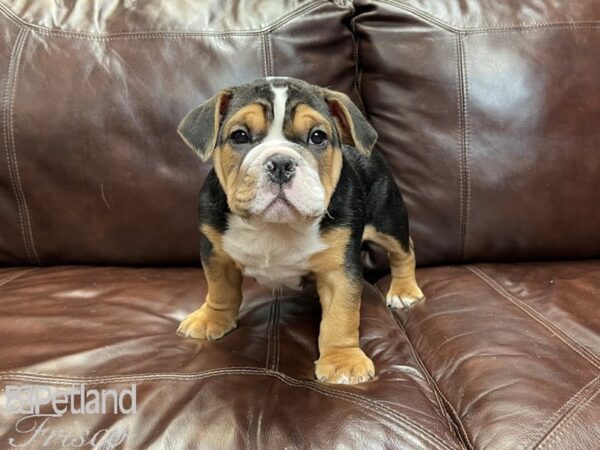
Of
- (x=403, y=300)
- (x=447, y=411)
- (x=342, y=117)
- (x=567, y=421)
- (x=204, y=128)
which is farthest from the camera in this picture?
(x=403, y=300)

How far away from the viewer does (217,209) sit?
144 cm

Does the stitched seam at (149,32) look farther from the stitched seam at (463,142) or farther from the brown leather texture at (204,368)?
the brown leather texture at (204,368)

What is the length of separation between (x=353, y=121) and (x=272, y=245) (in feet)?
1.11

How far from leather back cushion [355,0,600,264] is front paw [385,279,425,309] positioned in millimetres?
249

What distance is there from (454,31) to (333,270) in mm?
914

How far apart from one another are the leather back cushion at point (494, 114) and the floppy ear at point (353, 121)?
1.73ft

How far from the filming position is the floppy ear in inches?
54.4

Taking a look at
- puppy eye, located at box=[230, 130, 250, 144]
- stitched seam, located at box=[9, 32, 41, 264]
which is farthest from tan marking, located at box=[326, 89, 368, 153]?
stitched seam, located at box=[9, 32, 41, 264]

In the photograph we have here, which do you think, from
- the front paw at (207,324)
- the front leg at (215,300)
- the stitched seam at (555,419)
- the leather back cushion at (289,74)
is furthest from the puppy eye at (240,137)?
the stitched seam at (555,419)

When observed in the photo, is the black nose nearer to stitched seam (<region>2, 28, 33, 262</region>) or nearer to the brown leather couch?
the brown leather couch

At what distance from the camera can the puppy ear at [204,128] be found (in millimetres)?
1323

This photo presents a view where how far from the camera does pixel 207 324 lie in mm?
1480

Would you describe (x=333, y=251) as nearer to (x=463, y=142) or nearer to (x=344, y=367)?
(x=344, y=367)

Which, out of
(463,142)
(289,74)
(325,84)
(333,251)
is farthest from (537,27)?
(333,251)
